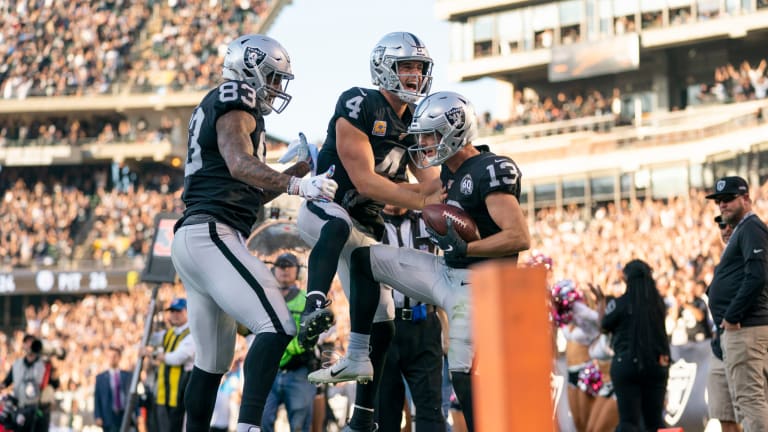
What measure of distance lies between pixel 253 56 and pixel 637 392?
541 centimetres

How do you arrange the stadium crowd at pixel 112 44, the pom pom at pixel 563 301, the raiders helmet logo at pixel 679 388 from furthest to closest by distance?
the stadium crowd at pixel 112 44 < the raiders helmet logo at pixel 679 388 < the pom pom at pixel 563 301

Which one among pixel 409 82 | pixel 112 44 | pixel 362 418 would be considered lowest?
pixel 362 418

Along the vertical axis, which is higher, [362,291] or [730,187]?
[730,187]

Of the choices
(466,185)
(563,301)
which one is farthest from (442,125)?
(563,301)

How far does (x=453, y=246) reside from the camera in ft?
22.7

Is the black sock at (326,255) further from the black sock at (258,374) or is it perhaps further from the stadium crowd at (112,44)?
the stadium crowd at (112,44)

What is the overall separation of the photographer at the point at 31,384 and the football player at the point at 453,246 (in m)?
9.66

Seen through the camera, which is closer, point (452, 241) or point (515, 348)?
point (515, 348)

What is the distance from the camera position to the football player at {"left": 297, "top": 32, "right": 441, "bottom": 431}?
7348 mm

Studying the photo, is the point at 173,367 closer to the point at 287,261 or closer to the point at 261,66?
the point at 287,261

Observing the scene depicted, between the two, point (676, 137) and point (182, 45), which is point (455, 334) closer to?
point (676, 137)

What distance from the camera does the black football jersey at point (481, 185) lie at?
699cm

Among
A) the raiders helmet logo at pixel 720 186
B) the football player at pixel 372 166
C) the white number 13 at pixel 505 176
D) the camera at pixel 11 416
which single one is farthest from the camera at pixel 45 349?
the white number 13 at pixel 505 176

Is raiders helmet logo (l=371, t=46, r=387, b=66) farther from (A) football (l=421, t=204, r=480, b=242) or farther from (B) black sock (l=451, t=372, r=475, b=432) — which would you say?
(B) black sock (l=451, t=372, r=475, b=432)
